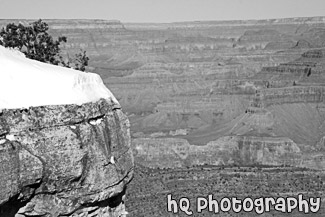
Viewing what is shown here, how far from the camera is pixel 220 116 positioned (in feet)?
325

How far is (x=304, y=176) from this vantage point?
168 feet

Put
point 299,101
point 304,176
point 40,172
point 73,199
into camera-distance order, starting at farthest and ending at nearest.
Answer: point 299,101 < point 304,176 < point 73,199 < point 40,172

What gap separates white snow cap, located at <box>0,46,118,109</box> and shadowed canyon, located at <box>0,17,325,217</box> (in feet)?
82.9

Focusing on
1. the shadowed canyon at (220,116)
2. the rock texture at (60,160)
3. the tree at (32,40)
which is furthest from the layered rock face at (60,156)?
the shadowed canyon at (220,116)

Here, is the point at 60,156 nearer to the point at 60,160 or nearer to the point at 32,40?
the point at 60,160

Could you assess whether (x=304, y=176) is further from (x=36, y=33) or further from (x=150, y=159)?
(x=36, y=33)

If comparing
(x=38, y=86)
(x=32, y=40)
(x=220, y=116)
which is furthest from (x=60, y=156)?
(x=220, y=116)

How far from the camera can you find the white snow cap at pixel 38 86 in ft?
32.6

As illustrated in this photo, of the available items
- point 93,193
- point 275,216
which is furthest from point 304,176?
point 93,193

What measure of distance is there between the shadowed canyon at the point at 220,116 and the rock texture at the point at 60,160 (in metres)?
25.1

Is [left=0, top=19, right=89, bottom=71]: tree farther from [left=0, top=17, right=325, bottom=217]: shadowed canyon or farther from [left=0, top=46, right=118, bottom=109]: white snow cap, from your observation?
[left=0, top=17, right=325, bottom=217]: shadowed canyon

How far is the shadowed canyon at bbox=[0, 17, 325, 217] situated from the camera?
47.2 metres

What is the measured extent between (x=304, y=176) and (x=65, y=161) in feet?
142

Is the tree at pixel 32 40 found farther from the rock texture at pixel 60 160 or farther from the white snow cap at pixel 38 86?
the rock texture at pixel 60 160
